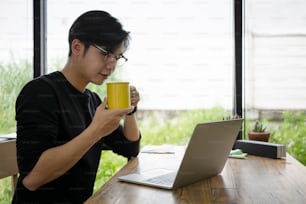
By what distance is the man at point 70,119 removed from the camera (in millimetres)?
1184

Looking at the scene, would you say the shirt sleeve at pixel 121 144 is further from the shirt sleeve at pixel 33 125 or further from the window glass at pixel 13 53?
the window glass at pixel 13 53

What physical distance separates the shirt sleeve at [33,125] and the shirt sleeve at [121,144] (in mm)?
425

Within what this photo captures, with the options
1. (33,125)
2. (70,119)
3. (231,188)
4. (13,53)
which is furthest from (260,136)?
(13,53)

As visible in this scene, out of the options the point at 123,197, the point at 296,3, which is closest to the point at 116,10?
the point at 296,3

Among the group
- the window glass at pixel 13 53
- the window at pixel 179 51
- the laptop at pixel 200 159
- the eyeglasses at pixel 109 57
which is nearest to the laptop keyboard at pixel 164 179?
the laptop at pixel 200 159

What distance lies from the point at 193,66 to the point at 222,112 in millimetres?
313

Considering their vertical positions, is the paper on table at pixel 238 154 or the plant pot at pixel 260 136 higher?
the plant pot at pixel 260 136

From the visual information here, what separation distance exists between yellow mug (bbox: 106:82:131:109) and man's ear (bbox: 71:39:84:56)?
0.89ft

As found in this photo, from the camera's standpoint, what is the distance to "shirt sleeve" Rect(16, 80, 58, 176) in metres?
1.18

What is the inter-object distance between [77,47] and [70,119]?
25 centimetres

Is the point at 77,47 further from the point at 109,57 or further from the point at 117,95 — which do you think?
the point at 117,95

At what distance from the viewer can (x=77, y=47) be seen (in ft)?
4.51

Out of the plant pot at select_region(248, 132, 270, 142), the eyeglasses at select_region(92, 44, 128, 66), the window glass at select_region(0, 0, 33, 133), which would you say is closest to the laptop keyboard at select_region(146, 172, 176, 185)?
the eyeglasses at select_region(92, 44, 128, 66)

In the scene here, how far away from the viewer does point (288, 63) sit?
223cm
